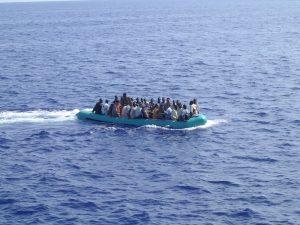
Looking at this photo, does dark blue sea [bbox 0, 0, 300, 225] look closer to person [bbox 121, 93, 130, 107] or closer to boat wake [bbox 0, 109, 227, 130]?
boat wake [bbox 0, 109, 227, 130]

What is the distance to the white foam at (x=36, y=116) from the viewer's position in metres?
41.9

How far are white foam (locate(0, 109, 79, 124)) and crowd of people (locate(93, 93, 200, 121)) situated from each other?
350 centimetres

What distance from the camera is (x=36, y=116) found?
141 ft

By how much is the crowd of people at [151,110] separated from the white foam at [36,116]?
3499 mm

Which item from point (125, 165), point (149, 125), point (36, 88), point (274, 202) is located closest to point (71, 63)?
point (36, 88)

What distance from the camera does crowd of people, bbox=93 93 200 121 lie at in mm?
39000

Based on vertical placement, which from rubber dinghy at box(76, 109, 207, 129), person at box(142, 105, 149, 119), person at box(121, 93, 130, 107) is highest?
person at box(121, 93, 130, 107)

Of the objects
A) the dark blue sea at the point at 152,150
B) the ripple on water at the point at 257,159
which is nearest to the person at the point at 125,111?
the dark blue sea at the point at 152,150

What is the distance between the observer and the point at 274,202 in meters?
26.5

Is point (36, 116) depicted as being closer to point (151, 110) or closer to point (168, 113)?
point (151, 110)

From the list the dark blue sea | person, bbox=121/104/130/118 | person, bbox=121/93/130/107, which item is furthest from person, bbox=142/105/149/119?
person, bbox=121/93/130/107

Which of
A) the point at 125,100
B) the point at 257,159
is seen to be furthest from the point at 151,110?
the point at 257,159

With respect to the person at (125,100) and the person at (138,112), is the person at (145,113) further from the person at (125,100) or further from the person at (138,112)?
the person at (125,100)

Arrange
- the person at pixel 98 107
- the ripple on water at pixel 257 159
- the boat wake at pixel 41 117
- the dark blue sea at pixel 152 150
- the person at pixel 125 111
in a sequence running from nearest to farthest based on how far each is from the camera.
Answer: the dark blue sea at pixel 152 150, the ripple on water at pixel 257 159, the person at pixel 125 111, the person at pixel 98 107, the boat wake at pixel 41 117
